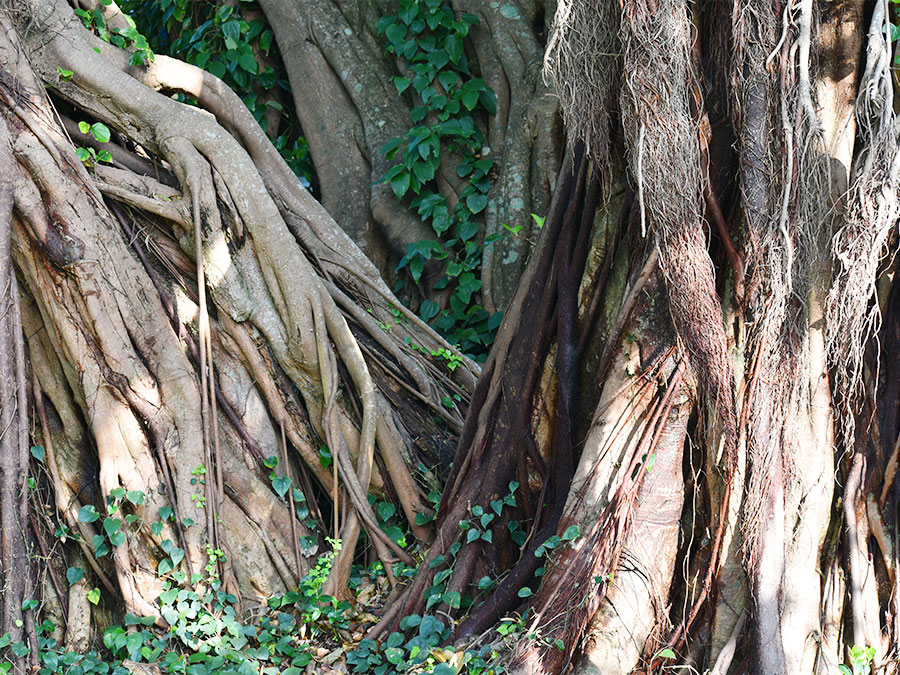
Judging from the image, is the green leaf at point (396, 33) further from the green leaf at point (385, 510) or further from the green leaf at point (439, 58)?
the green leaf at point (385, 510)

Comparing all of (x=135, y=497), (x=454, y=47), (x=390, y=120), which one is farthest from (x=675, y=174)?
(x=390, y=120)

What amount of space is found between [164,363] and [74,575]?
83cm

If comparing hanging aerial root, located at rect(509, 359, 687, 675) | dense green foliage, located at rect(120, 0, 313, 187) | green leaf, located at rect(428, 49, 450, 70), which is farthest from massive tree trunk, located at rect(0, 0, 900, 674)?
dense green foliage, located at rect(120, 0, 313, 187)

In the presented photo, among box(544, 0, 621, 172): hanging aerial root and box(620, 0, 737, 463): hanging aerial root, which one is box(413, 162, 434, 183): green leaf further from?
box(620, 0, 737, 463): hanging aerial root

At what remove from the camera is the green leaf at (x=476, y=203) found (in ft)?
16.9

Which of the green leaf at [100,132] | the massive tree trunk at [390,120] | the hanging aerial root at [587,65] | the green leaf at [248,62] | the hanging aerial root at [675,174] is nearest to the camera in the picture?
the hanging aerial root at [675,174]

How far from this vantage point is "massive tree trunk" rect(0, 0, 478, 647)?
343cm

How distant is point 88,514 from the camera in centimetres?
341

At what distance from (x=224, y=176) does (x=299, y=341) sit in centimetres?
75

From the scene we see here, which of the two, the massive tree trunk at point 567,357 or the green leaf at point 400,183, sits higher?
the green leaf at point 400,183

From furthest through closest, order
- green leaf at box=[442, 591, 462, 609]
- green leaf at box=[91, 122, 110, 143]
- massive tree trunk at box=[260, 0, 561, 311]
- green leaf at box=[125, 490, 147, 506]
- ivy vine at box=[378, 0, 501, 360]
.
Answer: ivy vine at box=[378, 0, 501, 360]
massive tree trunk at box=[260, 0, 561, 311]
green leaf at box=[91, 122, 110, 143]
green leaf at box=[125, 490, 147, 506]
green leaf at box=[442, 591, 462, 609]

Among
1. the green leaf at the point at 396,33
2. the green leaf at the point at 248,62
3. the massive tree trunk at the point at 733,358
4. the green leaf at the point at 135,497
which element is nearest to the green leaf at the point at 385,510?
the massive tree trunk at the point at 733,358

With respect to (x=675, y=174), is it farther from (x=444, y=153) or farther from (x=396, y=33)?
(x=396, y=33)

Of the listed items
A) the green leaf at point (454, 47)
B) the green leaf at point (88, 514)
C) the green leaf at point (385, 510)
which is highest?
the green leaf at point (454, 47)
